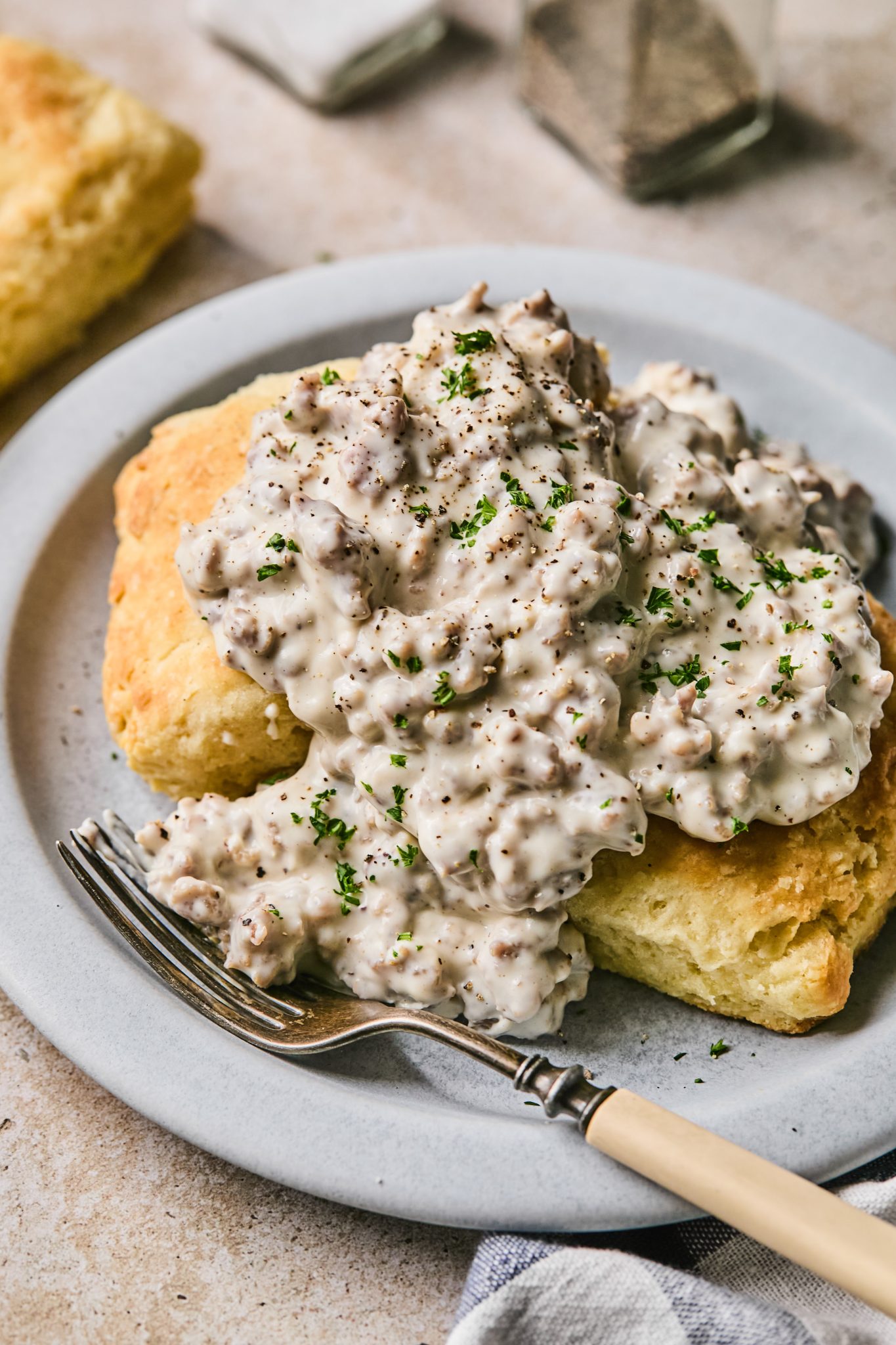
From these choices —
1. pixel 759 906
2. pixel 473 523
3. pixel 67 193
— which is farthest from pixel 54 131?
pixel 759 906

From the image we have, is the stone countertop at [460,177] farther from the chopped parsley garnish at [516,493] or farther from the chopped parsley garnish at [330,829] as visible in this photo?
the chopped parsley garnish at [516,493]

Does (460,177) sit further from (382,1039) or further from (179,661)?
(382,1039)

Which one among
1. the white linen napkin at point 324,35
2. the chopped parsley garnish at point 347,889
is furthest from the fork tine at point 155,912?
the white linen napkin at point 324,35

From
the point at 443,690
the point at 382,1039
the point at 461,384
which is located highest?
the point at 461,384

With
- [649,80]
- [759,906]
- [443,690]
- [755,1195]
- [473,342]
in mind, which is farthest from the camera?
[649,80]

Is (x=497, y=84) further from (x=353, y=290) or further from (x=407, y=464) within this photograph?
(x=407, y=464)

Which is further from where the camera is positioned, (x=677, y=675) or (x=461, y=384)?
(x=461, y=384)

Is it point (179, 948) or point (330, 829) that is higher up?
point (330, 829)
